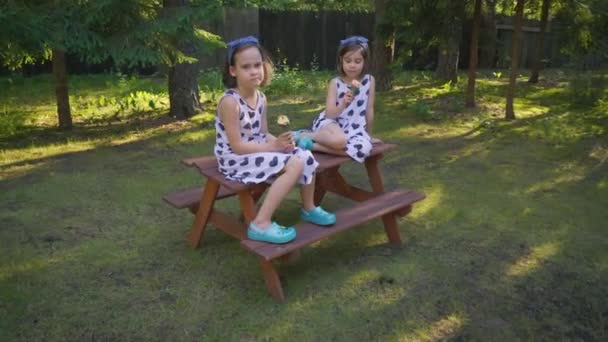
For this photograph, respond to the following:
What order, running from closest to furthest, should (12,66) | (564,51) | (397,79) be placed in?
(12,66)
(564,51)
(397,79)

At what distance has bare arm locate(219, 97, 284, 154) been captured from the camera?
3.34 metres

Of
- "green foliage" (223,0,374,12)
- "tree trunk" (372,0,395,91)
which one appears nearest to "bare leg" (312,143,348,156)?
"tree trunk" (372,0,395,91)

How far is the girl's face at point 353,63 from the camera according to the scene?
4.12 meters

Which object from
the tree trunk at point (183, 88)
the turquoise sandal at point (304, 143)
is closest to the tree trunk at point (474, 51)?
the tree trunk at point (183, 88)

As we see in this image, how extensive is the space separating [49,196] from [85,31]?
5.85 feet

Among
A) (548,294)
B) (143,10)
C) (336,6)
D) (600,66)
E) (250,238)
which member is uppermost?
(336,6)

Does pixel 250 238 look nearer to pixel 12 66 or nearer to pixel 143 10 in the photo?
pixel 143 10

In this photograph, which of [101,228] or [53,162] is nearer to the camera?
[101,228]

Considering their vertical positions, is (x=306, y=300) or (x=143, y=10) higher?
(x=143, y=10)

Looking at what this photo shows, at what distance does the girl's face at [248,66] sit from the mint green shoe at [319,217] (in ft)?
3.10

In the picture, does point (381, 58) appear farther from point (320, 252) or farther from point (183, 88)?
point (320, 252)

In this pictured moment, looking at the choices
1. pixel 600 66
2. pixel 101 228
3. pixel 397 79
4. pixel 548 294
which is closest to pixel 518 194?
pixel 548 294

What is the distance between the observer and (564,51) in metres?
8.94

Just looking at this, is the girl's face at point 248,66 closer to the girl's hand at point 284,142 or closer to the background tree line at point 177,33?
the girl's hand at point 284,142
